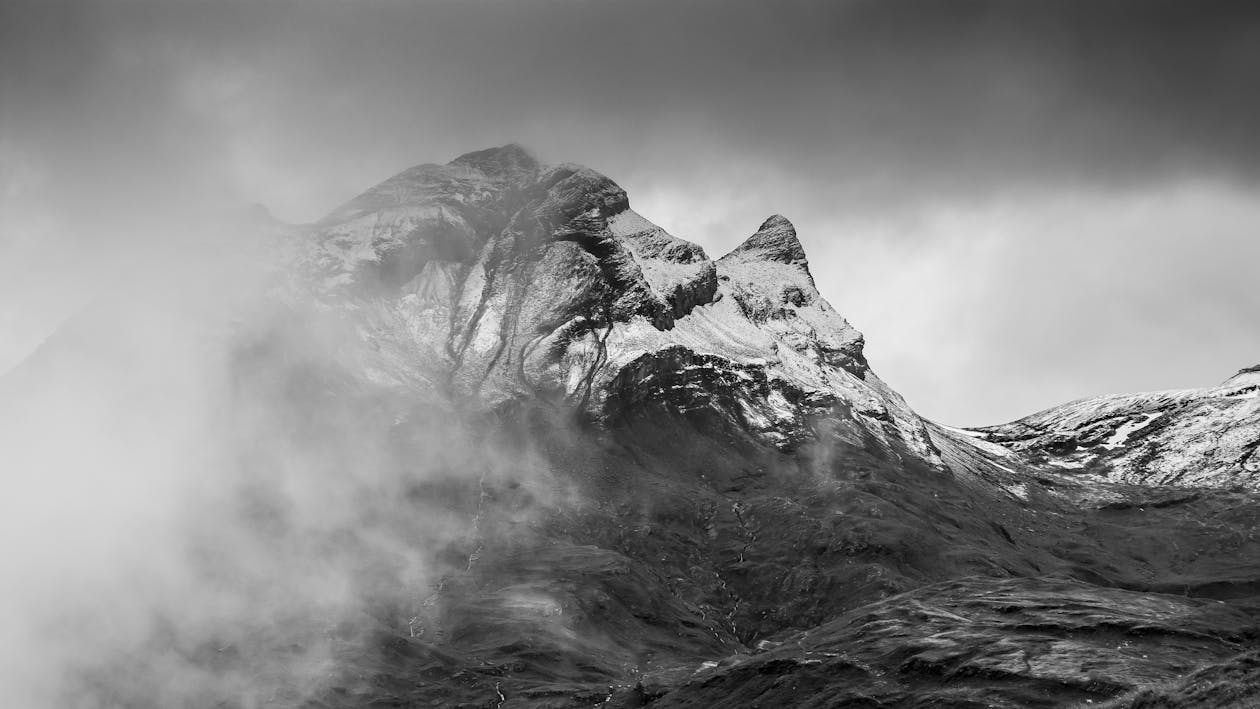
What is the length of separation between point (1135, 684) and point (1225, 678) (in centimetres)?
9080

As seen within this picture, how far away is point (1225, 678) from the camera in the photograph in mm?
114750

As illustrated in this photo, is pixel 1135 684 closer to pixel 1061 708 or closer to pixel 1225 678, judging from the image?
pixel 1061 708

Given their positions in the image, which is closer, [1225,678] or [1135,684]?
[1225,678]

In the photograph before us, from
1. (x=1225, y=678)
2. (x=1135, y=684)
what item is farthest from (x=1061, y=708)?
(x=1225, y=678)

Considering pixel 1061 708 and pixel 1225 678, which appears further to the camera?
pixel 1061 708

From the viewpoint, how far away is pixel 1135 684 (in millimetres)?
198250

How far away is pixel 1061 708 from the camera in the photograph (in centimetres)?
19288

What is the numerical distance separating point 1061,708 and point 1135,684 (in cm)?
1539

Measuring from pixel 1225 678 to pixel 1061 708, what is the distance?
83287 millimetres
